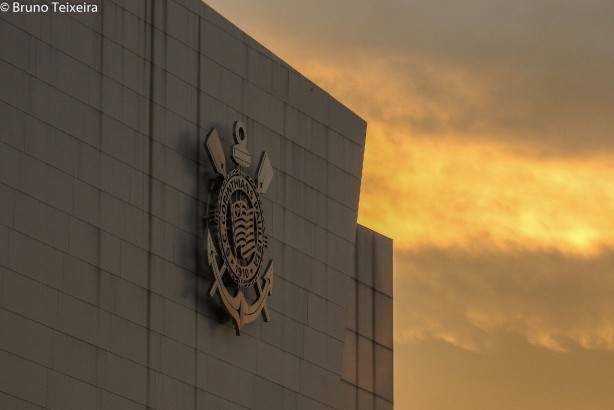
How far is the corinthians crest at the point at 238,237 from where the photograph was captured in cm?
5178

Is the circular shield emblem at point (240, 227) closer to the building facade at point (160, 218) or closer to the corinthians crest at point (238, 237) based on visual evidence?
the corinthians crest at point (238, 237)

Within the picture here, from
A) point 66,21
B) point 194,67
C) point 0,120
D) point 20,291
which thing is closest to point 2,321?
point 20,291

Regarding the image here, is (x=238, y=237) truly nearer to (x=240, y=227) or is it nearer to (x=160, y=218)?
(x=240, y=227)

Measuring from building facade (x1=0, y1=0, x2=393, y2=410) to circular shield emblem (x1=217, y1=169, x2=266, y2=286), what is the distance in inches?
10.8

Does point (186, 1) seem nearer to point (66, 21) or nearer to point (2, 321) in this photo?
point (66, 21)

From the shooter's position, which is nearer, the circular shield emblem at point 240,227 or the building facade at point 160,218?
the building facade at point 160,218

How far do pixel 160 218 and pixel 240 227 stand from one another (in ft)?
10.1

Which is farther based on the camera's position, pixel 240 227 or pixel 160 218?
pixel 240 227

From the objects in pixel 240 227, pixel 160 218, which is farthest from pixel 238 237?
pixel 160 218

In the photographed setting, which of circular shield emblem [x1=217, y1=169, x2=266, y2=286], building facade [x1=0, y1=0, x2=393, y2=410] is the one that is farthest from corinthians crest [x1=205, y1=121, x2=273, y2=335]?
building facade [x1=0, y1=0, x2=393, y2=410]

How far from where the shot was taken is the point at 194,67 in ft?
173

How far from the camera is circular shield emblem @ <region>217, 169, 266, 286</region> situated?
171 feet

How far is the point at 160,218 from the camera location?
50219 mm

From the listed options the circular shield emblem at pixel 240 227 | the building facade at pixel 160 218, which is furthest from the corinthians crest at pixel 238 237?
the building facade at pixel 160 218
